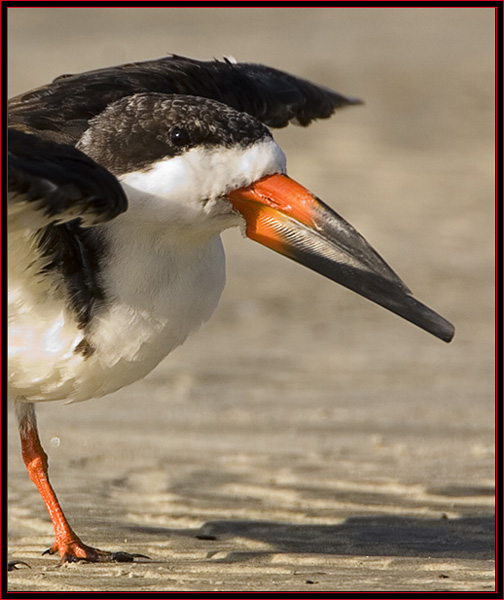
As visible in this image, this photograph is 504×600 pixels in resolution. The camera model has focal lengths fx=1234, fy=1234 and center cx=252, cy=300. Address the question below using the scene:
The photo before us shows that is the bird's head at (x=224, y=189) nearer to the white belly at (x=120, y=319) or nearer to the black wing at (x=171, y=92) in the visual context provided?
the white belly at (x=120, y=319)

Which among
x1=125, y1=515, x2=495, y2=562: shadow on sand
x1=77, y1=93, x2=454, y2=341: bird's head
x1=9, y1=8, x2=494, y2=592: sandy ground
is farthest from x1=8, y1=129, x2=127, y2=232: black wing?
x1=125, y1=515, x2=495, y2=562: shadow on sand

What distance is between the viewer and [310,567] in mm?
5438

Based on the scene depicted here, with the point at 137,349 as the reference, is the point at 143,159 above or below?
above

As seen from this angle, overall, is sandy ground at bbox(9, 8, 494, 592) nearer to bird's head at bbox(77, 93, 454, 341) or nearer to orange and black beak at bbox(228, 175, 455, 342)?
orange and black beak at bbox(228, 175, 455, 342)

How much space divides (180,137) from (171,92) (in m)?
1.35

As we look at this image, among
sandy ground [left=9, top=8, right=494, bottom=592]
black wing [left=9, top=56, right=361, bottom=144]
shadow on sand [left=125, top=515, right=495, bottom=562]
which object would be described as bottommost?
shadow on sand [left=125, top=515, right=495, bottom=562]

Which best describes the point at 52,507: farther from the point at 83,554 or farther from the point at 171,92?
the point at 171,92

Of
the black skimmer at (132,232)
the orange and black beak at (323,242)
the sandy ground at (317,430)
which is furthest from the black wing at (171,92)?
the sandy ground at (317,430)

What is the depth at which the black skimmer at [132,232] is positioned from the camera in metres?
4.61

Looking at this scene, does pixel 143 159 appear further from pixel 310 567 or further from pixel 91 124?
pixel 310 567

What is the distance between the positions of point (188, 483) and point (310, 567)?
1.73 meters

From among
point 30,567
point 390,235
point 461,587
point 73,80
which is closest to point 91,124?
point 73,80

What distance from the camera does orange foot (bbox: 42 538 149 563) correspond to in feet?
18.3

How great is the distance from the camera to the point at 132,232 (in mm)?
5023
